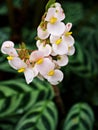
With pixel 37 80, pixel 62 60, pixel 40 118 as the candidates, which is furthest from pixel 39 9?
pixel 62 60

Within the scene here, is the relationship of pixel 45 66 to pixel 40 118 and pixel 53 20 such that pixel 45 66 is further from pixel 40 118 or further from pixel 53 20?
pixel 40 118

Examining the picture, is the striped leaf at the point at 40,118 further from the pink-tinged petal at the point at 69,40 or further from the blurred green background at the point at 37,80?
the pink-tinged petal at the point at 69,40

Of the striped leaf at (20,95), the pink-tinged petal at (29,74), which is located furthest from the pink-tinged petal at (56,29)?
the striped leaf at (20,95)

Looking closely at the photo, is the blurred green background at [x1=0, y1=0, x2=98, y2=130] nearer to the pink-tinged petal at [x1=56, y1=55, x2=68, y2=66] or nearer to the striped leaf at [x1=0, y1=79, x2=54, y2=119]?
the striped leaf at [x1=0, y1=79, x2=54, y2=119]

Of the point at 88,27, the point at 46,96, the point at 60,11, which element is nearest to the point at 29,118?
the point at 46,96

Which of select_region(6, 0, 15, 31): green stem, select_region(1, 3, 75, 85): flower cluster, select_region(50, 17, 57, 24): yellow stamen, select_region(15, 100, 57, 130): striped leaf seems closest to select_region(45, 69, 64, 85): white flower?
select_region(1, 3, 75, 85): flower cluster

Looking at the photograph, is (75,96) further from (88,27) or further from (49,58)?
(49,58)
